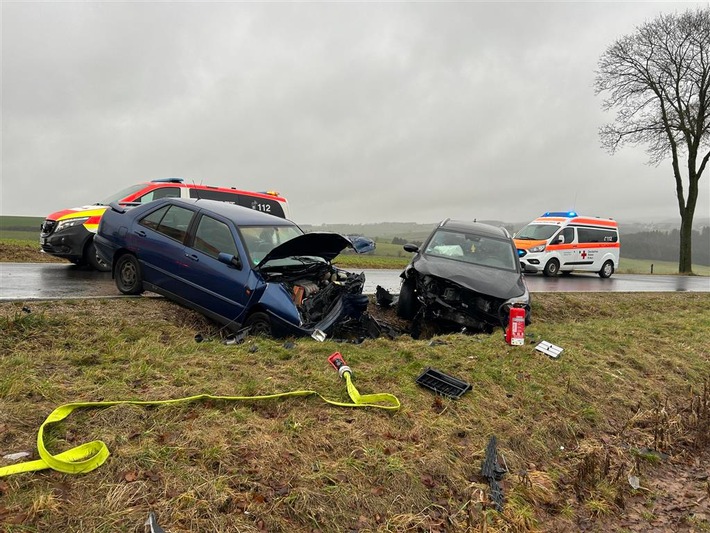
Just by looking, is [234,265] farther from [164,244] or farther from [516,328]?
[516,328]

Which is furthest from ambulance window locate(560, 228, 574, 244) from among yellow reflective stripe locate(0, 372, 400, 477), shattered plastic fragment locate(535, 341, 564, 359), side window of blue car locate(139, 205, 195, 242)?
yellow reflective stripe locate(0, 372, 400, 477)

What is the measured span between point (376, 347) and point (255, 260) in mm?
1969

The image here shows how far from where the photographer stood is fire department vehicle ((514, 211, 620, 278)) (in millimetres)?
17844

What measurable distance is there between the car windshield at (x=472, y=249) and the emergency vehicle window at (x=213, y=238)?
3.75 meters

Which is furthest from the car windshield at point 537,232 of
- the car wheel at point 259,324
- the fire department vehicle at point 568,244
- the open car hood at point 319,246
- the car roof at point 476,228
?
the car wheel at point 259,324

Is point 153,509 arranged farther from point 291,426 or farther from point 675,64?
point 675,64

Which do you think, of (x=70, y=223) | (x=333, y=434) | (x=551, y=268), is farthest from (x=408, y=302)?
(x=551, y=268)

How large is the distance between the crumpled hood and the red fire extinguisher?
89 cm

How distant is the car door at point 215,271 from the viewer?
5.89 meters

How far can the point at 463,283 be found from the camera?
685 centimetres

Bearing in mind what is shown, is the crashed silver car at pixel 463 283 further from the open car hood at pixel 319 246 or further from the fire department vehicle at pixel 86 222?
the fire department vehicle at pixel 86 222

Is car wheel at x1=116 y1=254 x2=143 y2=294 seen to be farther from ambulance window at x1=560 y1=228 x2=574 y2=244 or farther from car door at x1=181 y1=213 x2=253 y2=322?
ambulance window at x1=560 y1=228 x2=574 y2=244

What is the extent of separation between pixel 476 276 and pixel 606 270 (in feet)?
51.9

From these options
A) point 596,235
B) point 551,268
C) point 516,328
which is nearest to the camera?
point 516,328
